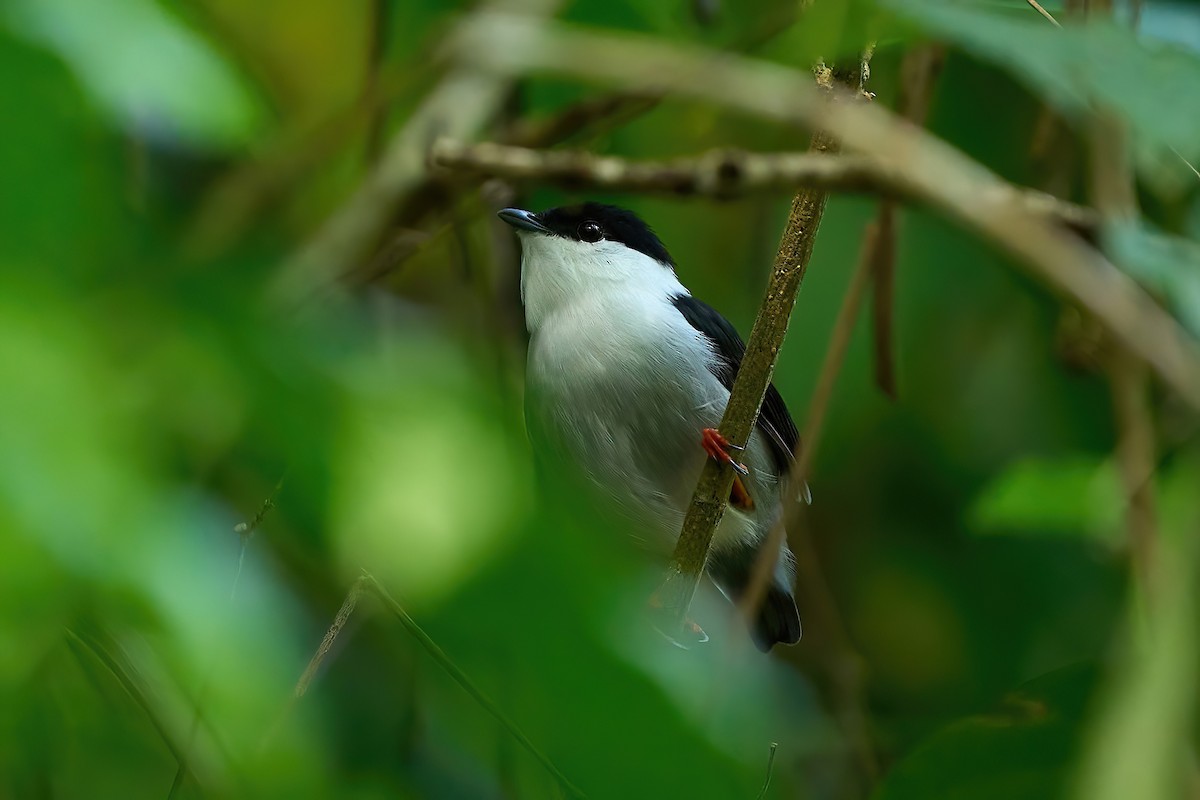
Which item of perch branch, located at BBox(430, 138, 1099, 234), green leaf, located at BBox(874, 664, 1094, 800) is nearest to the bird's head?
perch branch, located at BBox(430, 138, 1099, 234)

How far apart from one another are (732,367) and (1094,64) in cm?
254

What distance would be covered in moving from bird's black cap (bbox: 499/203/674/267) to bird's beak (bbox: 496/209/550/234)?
0.04 meters

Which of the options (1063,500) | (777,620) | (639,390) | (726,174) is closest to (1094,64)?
(726,174)

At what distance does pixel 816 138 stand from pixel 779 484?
168 cm

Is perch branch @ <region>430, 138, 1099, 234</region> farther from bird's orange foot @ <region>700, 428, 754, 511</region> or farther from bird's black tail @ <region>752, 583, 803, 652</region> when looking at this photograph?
bird's black tail @ <region>752, 583, 803, 652</region>

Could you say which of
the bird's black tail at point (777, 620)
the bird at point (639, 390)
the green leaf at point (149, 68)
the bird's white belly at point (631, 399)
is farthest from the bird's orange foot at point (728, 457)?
the green leaf at point (149, 68)

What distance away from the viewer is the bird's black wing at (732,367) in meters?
A: 3.44

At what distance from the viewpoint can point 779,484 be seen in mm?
3637

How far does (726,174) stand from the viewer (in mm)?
1456

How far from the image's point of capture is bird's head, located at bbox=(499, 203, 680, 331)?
11.8ft

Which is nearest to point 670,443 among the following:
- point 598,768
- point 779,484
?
point 779,484

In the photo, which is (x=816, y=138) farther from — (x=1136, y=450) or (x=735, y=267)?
(x=735, y=267)

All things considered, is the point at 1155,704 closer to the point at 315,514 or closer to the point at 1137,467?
the point at 1137,467

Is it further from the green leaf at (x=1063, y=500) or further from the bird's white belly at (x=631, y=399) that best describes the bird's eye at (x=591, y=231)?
the green leaf at (x=1063, y=500)
